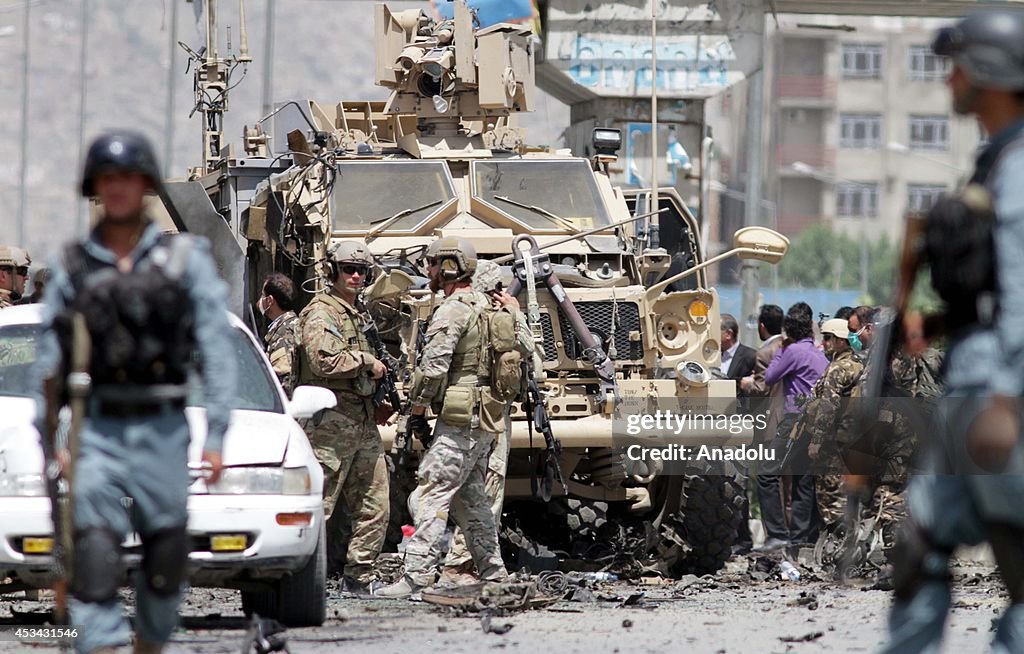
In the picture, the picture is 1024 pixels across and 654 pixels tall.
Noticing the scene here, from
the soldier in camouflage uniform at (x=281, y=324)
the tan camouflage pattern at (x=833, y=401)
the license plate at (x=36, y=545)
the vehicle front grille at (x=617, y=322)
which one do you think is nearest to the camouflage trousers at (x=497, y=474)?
the soldier in camouflage uniform at (x=281, y=324)

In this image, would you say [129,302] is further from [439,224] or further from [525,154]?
[525,154]

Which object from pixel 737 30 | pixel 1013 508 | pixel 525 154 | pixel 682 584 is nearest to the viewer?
pixel 1013 508

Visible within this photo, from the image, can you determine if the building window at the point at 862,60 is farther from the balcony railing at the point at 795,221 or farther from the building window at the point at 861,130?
the balcony railing at the point at 795,221

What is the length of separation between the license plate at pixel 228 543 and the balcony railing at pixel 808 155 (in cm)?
8815

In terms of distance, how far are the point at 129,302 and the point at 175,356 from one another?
0.73 ft

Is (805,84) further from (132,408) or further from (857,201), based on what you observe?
(132,408)

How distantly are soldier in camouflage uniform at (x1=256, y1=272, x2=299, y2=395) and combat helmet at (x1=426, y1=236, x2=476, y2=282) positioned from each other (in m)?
0.85

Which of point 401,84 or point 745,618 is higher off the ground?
point 401,84

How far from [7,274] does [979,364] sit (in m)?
8.41

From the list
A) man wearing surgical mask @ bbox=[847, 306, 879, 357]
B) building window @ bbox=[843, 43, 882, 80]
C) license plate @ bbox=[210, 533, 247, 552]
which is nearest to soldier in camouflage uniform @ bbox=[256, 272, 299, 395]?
license plate @ bbox=[210, 533, 247, 552]

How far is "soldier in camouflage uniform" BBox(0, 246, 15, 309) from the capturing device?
488 inches

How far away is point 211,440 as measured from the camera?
6.26 m

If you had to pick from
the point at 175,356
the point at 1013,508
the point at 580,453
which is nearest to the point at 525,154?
the point at 580,453

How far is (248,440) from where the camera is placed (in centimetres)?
841
